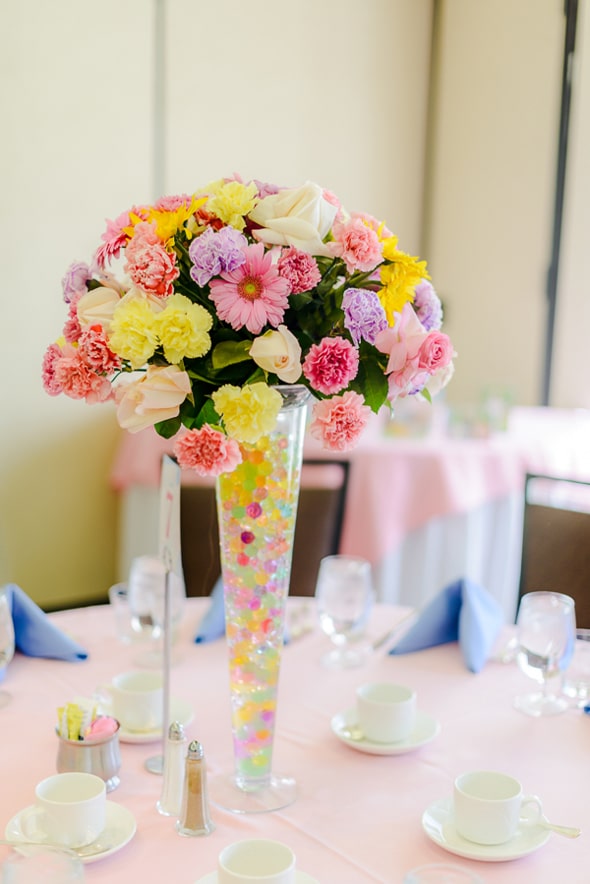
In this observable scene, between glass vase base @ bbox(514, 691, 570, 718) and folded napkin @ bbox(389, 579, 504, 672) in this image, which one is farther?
folded napkin @ bbox(389, 579, 504, 672)

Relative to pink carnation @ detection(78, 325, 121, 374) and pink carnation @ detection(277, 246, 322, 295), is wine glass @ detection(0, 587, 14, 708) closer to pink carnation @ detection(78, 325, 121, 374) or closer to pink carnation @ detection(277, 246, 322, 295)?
pink carnation @ detection(78, 325, 121, 374)

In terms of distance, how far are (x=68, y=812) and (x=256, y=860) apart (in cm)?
22

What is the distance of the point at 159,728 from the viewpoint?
1.24 metres

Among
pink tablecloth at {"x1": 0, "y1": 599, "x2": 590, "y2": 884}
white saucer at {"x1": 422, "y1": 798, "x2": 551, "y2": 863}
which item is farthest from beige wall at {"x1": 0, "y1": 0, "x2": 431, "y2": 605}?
white saucer at {"x1": 422, "y1": 798, "x2": 551, "y2": 863}

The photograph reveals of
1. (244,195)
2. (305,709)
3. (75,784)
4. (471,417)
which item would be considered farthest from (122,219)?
(471,417)

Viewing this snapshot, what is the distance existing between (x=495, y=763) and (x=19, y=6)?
3.45 metres

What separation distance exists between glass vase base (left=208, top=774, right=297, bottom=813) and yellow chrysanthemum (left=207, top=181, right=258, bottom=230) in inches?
26.2

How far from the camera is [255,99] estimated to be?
4.45 metres

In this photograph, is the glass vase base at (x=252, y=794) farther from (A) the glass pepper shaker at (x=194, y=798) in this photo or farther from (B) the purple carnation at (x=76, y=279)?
(B) the purple carnation at (x=76, y=279)

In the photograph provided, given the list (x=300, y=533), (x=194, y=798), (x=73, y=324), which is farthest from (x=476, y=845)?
(x=300, y=533)

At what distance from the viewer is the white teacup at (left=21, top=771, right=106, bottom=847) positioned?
93 centimetres

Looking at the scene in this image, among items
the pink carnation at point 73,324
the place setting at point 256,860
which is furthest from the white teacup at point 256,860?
the pink carnation at point 73,324

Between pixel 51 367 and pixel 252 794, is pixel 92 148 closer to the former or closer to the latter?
pixel 51 367

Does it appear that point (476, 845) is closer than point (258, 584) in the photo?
Yes
